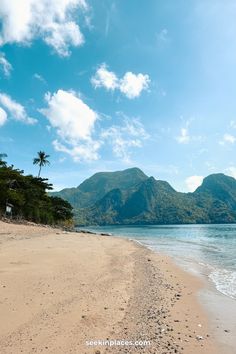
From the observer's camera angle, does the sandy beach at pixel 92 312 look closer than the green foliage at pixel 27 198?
Yes

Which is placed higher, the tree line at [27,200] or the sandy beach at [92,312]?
the tree line at [27,200]

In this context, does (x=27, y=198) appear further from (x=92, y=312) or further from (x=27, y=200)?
(x=92, y=312)

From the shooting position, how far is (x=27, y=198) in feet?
203

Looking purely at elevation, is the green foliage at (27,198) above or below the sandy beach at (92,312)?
above

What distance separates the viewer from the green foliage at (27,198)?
178 ft

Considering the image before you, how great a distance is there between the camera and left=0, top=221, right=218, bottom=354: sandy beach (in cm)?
660

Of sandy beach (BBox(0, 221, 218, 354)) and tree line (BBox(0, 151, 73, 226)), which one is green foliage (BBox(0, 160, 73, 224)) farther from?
sandy beach (BBox(0, 221, 218, 354))

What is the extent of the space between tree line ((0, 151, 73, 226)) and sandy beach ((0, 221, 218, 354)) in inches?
1656

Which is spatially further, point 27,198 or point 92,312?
point 27,198

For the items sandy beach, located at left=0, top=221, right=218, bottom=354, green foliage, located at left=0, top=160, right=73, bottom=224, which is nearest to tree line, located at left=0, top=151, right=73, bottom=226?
green foliage, located at left=0, top=160, right=73, bottom=224

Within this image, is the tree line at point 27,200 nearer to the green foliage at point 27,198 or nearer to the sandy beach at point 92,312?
the green foliage at point 27,198

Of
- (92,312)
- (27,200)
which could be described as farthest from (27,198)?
(92,312)

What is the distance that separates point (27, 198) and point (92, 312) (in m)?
55.9

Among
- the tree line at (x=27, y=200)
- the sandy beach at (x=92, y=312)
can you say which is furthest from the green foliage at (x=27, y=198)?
the sandy beach at (x=92, y=312)
